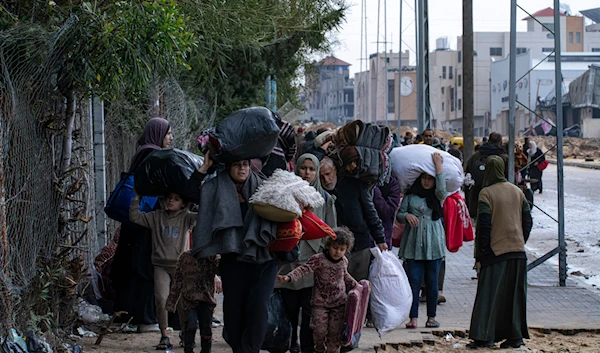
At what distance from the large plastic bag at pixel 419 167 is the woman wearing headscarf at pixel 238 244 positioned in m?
2.75

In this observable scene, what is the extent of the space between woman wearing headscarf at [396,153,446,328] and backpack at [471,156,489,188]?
19.8ft

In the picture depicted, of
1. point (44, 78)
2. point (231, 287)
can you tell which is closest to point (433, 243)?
point (231, 287)

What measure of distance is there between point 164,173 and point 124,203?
756mm

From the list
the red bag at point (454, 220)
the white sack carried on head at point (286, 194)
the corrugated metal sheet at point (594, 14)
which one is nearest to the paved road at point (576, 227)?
the red bag at point (454, 220)

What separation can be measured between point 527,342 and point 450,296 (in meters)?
2.44

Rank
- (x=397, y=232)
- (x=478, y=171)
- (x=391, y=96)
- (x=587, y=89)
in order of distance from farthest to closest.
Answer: (x=391, y=96) → (x=587, y=89) → (x=478, y=171) → (x=397, y=232)

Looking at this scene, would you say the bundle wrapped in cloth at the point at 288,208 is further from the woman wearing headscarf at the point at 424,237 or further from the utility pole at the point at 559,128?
the utility pole at the point at 559,128

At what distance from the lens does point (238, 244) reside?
19.2 feet

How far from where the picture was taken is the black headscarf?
875cm

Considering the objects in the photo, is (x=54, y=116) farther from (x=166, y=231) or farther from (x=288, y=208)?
(x=288, y=208)

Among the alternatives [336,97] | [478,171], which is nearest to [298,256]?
[478,171]

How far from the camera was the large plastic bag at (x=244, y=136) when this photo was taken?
5.93 m

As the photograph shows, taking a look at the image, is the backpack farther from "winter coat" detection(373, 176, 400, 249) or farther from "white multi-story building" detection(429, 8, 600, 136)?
"white multi-story building" detection(429, 8, 600, 136)

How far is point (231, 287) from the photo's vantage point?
19.9ft
